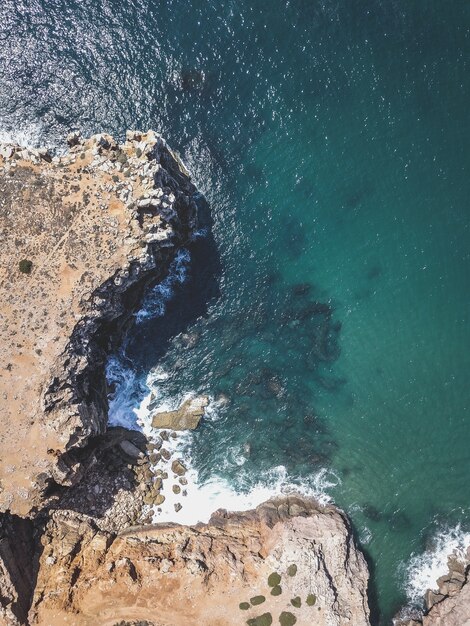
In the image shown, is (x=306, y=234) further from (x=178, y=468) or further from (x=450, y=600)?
(x=450, y=600)

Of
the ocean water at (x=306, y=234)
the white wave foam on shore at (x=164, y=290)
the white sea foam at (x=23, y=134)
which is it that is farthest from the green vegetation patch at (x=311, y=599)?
the white sea foam at (x=23, y=134)

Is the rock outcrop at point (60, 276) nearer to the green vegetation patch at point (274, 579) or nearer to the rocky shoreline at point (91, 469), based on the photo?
the rocky shoreline at point (91, 469)

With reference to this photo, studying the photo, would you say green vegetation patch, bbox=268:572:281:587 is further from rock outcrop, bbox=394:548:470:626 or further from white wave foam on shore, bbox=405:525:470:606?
white wave foam on shore, bbox=405:525:470:606

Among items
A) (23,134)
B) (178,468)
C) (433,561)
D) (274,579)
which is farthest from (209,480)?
(23,134)

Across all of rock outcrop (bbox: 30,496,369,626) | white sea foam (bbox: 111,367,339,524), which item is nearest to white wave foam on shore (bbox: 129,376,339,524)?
white sea foam (bbox: 111,367,339,524)

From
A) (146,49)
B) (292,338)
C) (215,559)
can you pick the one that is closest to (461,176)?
(292,338)

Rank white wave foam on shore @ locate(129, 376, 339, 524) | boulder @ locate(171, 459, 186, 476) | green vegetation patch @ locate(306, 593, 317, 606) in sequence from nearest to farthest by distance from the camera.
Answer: green vegetation patch @ locate(306, 593, 317, 606) < white wave foam on shore @ locate(129, 376, 339, 524) < boulder @ locate(171, 459, 186, 476)
